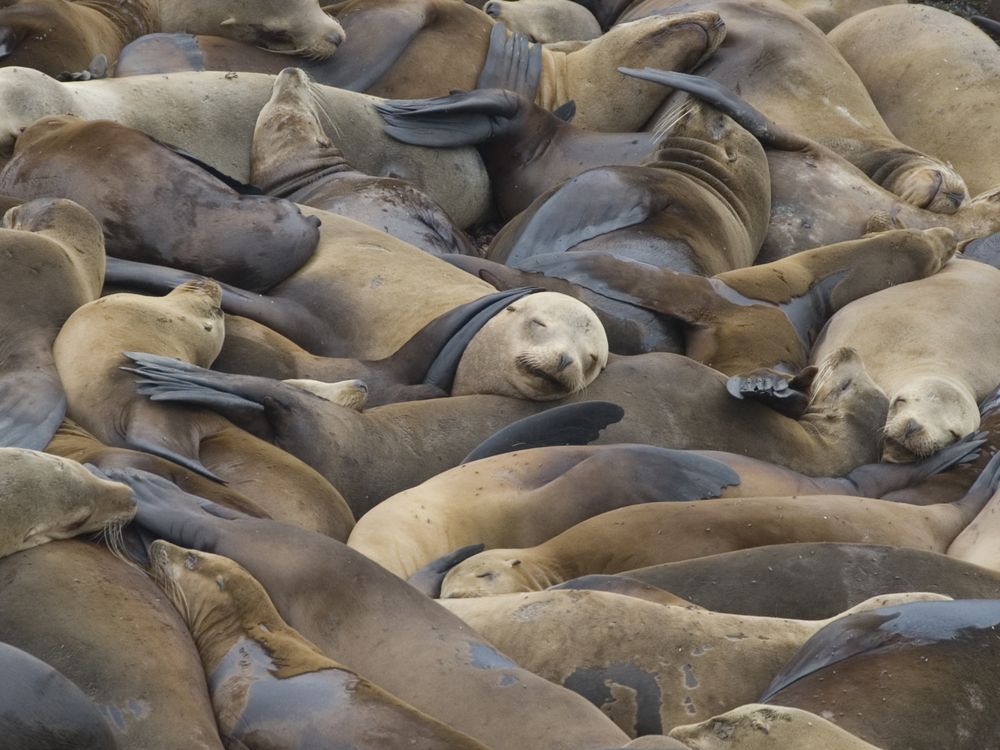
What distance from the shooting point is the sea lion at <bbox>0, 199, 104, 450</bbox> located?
4.60 m

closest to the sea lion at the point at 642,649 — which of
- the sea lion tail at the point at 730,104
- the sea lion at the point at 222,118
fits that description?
the sea lion at the point at 222,118

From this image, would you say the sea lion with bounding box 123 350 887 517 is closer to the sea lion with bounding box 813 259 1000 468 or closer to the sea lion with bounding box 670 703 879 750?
the sea lion with bounding box 813 259 1000 468

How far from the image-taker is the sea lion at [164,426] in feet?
15.2

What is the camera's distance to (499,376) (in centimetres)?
567

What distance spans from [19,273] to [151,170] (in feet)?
3.47

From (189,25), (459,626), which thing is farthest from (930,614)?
(189,25)

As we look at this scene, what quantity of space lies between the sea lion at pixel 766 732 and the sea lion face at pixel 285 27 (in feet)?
18.0

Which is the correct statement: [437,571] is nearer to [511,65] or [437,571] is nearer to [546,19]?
[511,65]

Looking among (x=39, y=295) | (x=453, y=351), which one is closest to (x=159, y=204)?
(x=39, y=295)

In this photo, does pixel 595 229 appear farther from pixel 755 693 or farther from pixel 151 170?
pixel 755 693

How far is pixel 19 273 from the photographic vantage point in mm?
5156

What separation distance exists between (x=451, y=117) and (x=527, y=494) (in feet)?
10.6

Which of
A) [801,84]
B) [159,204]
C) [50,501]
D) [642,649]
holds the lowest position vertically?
[801,84]

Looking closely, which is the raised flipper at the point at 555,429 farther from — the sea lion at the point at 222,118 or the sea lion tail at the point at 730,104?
the sea lion tail at the point at 730,104
